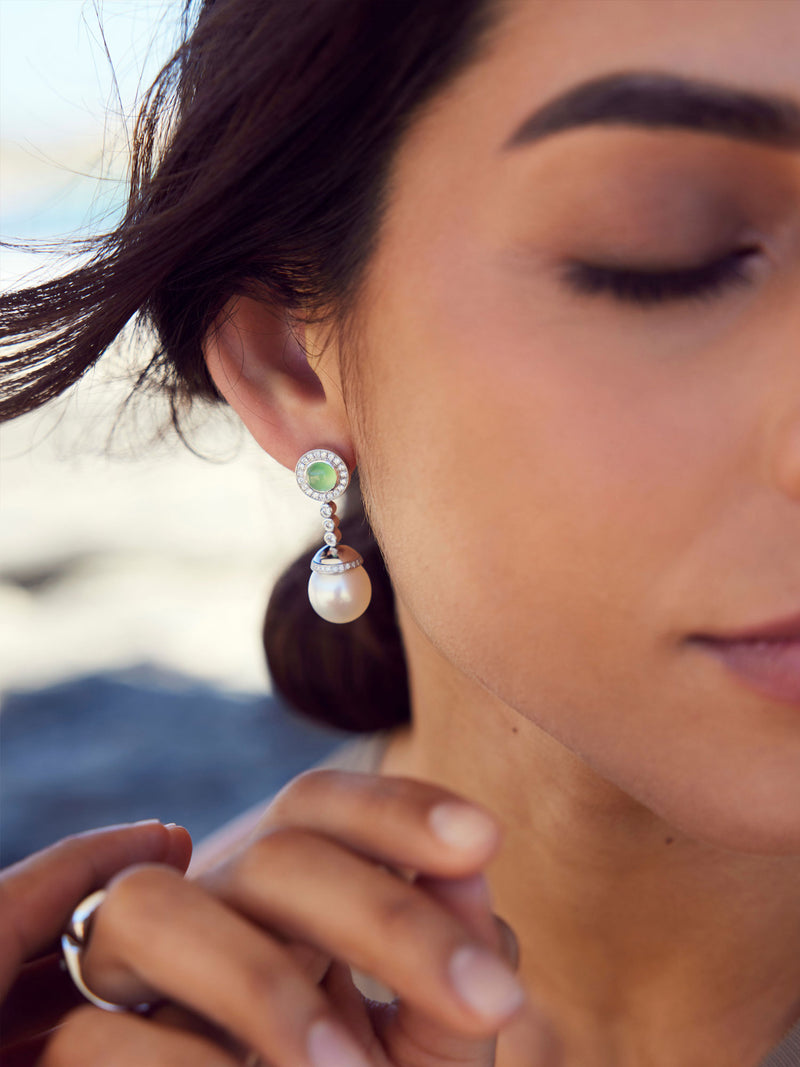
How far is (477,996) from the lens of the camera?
57 cm

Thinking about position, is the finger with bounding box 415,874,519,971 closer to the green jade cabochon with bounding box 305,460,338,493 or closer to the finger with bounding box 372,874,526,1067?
the finger with bounding box 372,874,526,1067

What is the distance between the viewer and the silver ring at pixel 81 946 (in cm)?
70

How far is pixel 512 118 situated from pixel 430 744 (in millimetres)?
894

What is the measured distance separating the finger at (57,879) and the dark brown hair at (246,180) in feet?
1.76

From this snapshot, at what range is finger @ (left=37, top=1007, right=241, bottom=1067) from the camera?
65 centimetres

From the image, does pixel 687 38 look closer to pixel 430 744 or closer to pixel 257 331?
pixel 257 331

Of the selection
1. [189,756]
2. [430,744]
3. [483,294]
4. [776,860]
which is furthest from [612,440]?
[189,756]

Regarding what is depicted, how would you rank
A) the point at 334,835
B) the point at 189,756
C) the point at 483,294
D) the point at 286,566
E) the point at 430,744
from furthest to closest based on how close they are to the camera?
the point at 189,756, the point at 286,566, the point at 430,744, the point at 483,294, the point at 334,835

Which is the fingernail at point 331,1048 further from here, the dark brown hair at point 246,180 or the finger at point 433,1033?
the dark brown hair at point 246,180

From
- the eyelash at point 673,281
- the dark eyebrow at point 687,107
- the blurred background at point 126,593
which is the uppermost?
the dark eyebrow at point 687,107

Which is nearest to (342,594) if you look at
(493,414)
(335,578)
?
(335,578)

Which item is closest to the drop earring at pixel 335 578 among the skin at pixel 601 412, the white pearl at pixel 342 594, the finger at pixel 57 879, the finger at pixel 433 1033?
the white pearl at pixel 342 594

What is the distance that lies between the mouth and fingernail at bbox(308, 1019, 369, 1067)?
38 cm

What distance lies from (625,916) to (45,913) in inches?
28.4
